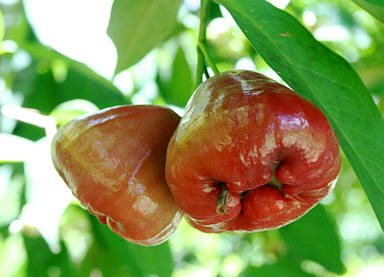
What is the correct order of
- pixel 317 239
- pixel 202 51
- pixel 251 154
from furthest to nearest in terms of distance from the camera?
pixel 317 239, pixel 202 51, pixel 251 154

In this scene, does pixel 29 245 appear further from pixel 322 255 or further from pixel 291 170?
pixel 291 170

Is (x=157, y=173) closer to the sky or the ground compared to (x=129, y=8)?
closer to the ground

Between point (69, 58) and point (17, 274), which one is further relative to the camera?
point (17, 274)

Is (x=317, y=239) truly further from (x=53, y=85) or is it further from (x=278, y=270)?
(x=53, y=85)

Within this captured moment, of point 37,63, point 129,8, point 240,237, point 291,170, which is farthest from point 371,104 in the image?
point 240,237

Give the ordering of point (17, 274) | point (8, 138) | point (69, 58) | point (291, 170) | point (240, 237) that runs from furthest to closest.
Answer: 1. point (240, 237)
2. point (17, 274)
3. point (69, 58)
4. point (8, 138)
5. point (291, 170)

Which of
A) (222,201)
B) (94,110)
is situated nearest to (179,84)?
(94,110)
